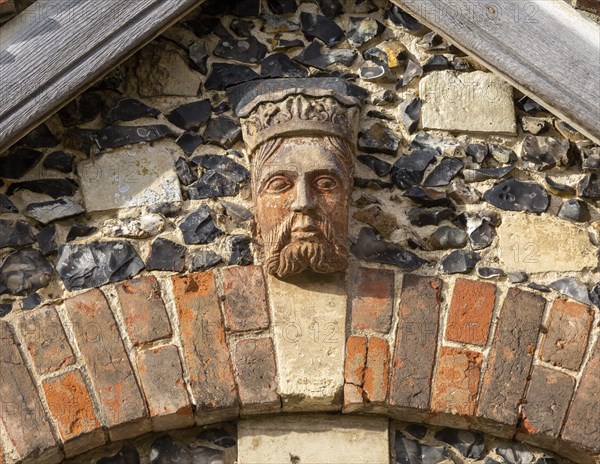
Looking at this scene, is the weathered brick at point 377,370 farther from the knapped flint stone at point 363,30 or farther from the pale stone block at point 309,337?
the knapped flint stone at point 363,30

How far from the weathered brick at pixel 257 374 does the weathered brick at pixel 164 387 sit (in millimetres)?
162

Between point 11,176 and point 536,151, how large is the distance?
1.61m

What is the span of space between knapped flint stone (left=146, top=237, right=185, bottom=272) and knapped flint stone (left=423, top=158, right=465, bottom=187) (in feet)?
2.56

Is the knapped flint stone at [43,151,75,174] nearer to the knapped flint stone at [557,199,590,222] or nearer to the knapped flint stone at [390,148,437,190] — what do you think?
the knapped flint stone at [390,148,437,190]

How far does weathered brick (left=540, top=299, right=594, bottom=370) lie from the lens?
3623 millimetres

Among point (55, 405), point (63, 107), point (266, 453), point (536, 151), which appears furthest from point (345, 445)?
point (63, 107)

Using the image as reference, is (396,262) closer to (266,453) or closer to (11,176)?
(266,453)

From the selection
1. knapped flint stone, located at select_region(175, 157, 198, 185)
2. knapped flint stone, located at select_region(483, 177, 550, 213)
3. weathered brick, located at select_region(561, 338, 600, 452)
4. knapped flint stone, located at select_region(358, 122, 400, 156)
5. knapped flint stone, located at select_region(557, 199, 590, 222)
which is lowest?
weathered brick, located at select_region(561, 338, 600, 452)

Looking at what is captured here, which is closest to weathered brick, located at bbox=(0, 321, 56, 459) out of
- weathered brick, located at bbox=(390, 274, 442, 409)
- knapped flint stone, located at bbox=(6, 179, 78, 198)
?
knapped flint stone, located at bbox=(6, 179, 78, 198)

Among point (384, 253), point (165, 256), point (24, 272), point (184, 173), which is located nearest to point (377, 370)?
point (384, 253)

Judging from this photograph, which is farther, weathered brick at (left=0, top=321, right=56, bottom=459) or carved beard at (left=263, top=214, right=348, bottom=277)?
carved beard at (left=263, top=214, right=348, bottom=277)

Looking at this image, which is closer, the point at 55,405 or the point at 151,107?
the point at 55,405

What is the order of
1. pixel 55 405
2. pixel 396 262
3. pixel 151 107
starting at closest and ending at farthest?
1. pixel 55 405
2. pixel 396 262
3. pixel 151 107

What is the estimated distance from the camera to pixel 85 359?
11.8 feet
